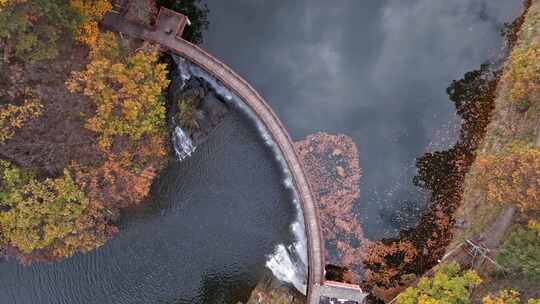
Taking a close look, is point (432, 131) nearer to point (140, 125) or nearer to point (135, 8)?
point (140, 125)

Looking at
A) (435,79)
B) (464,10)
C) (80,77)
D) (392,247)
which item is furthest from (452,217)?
(80,77)

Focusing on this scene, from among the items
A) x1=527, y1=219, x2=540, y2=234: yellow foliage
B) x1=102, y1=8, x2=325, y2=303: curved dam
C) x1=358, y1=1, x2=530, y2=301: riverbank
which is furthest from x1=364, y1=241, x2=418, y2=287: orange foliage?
x1=527, y1=219, x2=540, y2=234: yellow foliage

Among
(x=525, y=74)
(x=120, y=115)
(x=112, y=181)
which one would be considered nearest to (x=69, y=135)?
(x=120, y=115)

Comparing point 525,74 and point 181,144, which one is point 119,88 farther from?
point 525,74

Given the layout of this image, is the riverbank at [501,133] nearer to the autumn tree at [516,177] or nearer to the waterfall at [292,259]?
the autumn tree at [516,177]

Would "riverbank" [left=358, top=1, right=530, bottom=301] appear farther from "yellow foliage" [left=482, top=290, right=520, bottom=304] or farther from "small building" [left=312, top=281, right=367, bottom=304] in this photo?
"yellow foliage" [left=482, top=290, right=520, bottom=304]

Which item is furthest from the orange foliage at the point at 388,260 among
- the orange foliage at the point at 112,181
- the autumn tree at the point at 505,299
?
the orange foliage at the point at 112,181
